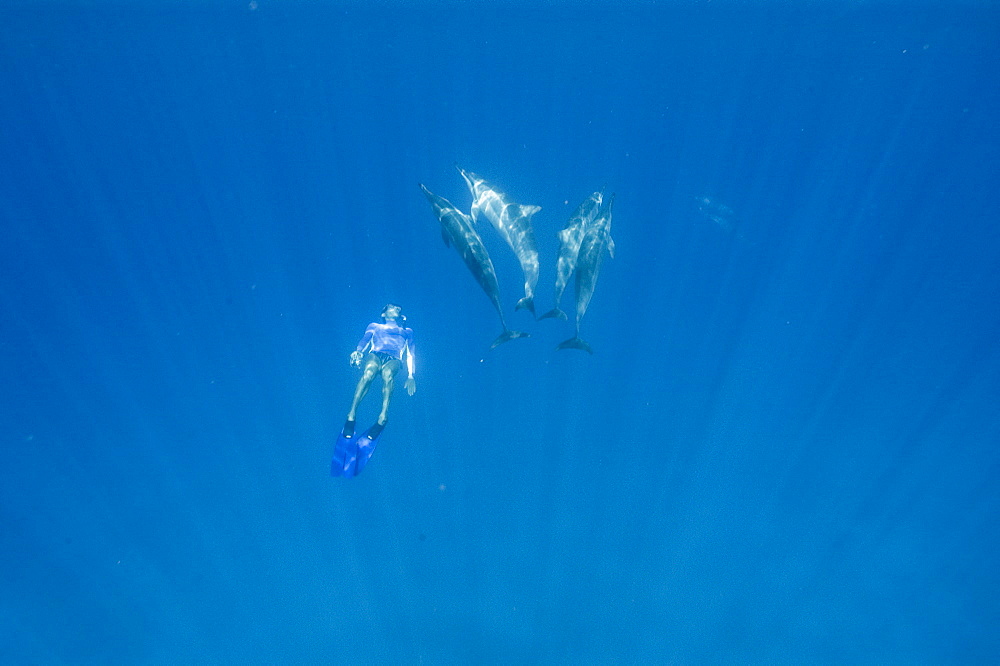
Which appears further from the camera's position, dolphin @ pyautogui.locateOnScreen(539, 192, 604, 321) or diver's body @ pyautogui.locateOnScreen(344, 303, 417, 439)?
dolphin @ pyautogui.locateOnScreen(539, 192, 604, 321)

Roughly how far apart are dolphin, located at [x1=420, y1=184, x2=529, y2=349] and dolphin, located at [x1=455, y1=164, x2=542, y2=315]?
2.12 feet

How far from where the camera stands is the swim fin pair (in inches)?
284

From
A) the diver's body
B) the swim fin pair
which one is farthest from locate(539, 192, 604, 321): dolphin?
the swim fin pair

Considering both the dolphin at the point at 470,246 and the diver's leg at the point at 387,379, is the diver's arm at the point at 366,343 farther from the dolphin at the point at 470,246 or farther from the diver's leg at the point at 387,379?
the dolphin at the point at 470,246

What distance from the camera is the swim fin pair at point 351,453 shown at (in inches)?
284

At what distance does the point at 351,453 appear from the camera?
7250mm

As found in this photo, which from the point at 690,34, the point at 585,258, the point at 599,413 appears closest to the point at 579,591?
the point at 599,413

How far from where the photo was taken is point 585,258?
7.72 meters

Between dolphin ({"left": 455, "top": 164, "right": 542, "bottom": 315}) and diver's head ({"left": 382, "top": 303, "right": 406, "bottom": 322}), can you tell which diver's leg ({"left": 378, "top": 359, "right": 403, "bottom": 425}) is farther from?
dolphin ({"left": 455, "top": 164, "right": 542, "bottom": 315})

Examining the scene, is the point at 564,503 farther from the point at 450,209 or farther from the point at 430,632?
the point at 450,209

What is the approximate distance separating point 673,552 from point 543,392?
271 inches

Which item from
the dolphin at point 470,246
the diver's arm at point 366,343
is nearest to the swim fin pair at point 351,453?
the diver's arm at point 366,343

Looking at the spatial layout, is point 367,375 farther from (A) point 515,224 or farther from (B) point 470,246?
(A) point 515,224

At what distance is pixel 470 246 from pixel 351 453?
3.52m
